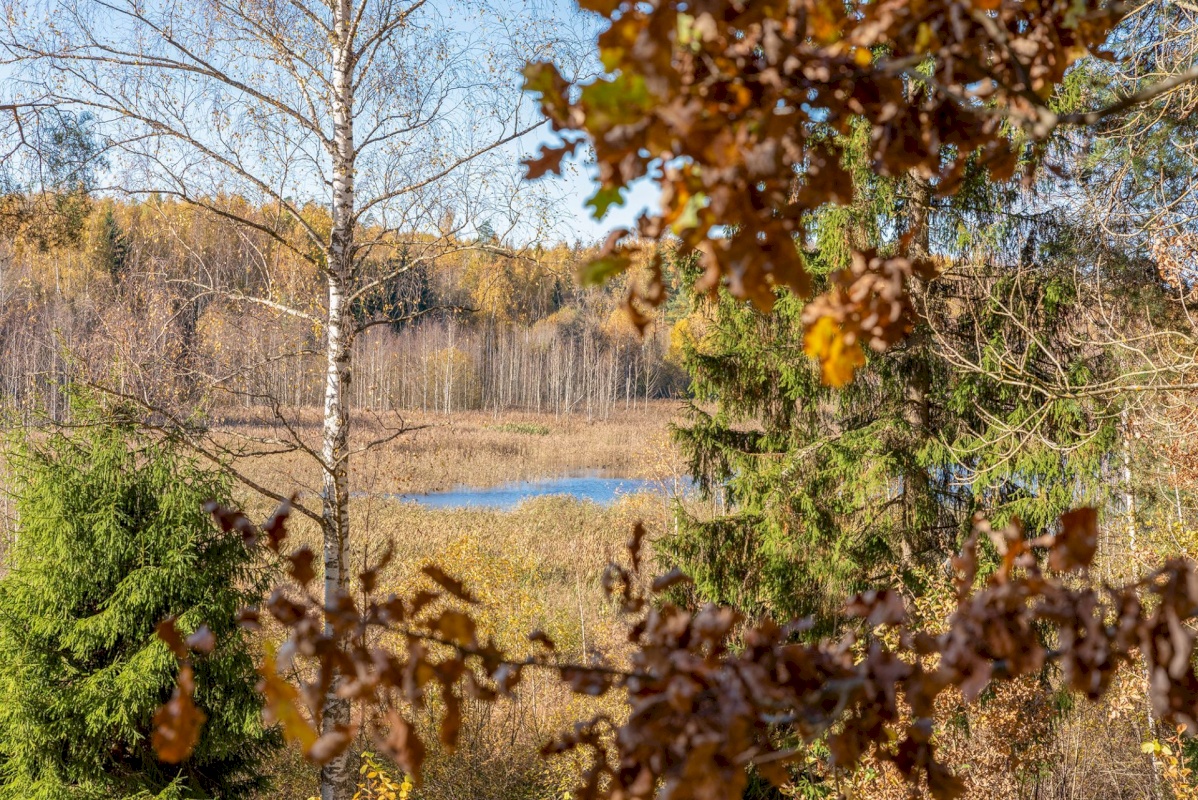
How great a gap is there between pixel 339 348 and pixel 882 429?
14.6ft

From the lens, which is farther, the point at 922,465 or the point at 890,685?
the point at 922,465

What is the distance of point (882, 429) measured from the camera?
717cm

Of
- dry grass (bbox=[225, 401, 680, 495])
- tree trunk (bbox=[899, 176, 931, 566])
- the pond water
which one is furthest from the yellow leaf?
the pond water

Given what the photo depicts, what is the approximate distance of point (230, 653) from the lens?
563cm

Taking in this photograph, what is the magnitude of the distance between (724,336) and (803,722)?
696 cm

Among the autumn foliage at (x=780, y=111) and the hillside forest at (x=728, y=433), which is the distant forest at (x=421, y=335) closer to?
the hillside forest at (x=728, y=433)

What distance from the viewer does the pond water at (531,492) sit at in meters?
20.2

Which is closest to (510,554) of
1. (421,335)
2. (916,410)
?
(916,410)

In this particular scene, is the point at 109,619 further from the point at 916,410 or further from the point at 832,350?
the point at 916,410

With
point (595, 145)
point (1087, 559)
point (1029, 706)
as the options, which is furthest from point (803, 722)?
point (1029, 706)

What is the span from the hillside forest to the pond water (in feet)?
30.0

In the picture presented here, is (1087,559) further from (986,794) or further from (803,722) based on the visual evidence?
(986,794)

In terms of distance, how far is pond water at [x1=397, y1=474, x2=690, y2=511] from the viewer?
795 inches

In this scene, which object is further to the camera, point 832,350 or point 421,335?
point 421,335
